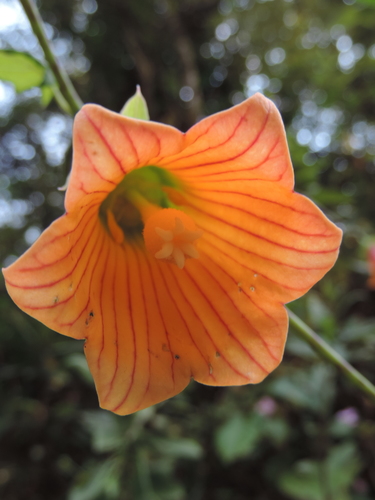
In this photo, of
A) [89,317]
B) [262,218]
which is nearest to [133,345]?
[89,317]

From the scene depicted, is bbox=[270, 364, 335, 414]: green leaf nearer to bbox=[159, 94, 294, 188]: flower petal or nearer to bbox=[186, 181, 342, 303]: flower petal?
bbox=[186, 181, 342, 303]: flower petal

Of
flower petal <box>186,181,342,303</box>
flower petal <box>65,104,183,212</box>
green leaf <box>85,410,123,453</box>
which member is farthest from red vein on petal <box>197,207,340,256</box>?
green leaf <box>85,410,123,453</box>

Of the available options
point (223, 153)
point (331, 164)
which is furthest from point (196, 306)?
point (331, 164)

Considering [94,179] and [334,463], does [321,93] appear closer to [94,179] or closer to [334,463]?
[334,463]

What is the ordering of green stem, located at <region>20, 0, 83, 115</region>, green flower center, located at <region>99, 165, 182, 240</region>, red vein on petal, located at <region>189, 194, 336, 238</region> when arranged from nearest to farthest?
red vein on petal, located at <region>189, 194, 336, 238</region>
green stem, located at <region>20, 0, 83, 115</region>
green flower center, located at <region>99, 165, 182, 240</region>

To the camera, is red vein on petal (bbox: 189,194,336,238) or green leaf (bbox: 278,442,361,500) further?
green leaf (bbox: 278,442,361,500)

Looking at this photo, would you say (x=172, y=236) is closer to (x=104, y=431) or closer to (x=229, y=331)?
(x=229, y=331)
